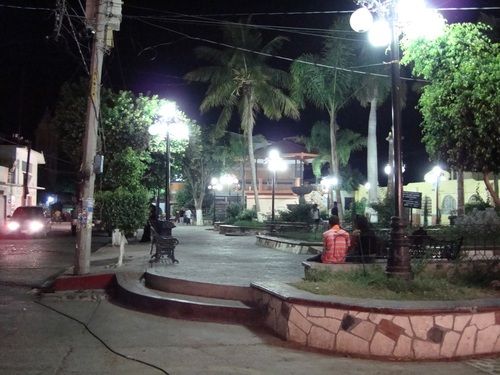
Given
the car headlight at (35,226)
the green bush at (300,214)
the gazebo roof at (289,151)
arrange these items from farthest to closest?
the gazebo roof at (289,151)
the car headlight at (35,226)
the green bush at (300,214)

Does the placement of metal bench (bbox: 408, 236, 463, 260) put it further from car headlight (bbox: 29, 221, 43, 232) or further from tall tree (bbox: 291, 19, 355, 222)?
car headlight (bbox: 29, 221, 43, 232)

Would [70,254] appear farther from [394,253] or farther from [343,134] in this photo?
[343,134]

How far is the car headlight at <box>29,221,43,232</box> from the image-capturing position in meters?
27.6

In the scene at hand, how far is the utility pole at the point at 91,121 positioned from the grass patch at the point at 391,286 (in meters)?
5.67

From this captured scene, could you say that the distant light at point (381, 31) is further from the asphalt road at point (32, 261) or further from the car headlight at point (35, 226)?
the car headlight at point (35, 226)

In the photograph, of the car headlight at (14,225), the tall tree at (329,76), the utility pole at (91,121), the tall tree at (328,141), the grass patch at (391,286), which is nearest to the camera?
the grass patch at (391,286)

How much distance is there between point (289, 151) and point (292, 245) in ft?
102

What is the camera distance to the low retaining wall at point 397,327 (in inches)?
281

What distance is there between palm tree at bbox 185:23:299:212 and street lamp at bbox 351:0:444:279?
2390cm

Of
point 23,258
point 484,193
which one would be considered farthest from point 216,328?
point 484,193

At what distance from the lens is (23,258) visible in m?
18.0

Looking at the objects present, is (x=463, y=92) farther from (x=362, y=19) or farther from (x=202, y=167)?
(x=202, y=167)

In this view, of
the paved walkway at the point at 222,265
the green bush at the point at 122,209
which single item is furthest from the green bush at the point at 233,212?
the green bush at the point at 122,209

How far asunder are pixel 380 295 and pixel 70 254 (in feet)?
46.3
